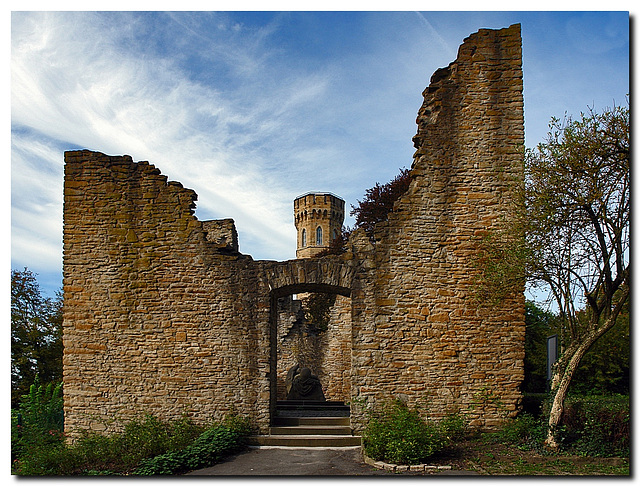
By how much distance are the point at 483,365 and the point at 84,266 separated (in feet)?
25.4

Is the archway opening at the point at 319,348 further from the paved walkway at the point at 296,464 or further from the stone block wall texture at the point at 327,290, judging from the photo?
the paved walkway at the point at 296,464

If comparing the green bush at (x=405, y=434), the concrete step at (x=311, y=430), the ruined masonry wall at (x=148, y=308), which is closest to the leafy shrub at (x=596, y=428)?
the green bush at (x=405, y=434)

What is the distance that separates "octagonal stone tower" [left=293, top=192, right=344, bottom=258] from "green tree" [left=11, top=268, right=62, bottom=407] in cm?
3212

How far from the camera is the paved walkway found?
24.3 feet

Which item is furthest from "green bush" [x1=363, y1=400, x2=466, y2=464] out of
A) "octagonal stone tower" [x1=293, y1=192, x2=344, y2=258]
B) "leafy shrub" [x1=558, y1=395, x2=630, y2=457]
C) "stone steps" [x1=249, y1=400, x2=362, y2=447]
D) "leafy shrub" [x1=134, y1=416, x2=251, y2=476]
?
"octagonal stone tower" [x1=293, y1=192, x2=344, y2=258]

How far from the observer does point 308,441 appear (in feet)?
29.3

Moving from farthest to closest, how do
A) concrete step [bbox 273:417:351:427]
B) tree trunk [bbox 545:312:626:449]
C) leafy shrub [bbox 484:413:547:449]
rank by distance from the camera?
1. concrete step [bbox 273:417:351:427]
2. leafy shrub [bbox 484:413:547:449]
3. tree trunk [bbox 545:312:626:449]

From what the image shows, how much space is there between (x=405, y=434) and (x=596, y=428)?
295 cm

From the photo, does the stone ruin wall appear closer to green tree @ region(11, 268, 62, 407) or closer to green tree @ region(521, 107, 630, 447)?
green tree @ region(521, 107, 630, 447)

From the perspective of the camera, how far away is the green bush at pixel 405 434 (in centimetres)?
758

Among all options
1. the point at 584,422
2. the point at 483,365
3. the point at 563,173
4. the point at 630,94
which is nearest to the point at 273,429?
the point at 483,365

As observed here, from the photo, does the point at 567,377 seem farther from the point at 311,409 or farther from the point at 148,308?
the point at 148,308

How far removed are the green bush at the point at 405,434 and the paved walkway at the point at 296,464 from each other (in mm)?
344

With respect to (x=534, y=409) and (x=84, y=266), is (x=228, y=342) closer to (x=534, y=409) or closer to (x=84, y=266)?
(x=84, y=266)
